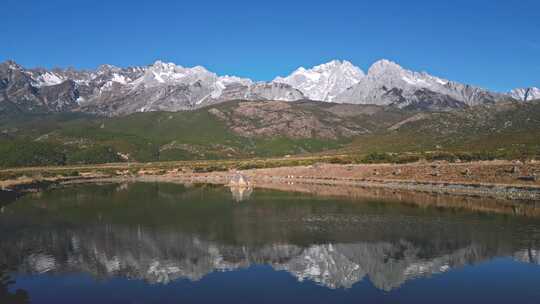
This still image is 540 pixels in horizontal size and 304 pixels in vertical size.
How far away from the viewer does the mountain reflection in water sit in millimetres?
47906

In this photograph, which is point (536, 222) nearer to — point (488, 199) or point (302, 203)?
point (488, 199)

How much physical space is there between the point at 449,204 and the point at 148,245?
58.5 m

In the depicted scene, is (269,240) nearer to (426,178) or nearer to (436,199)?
(436,199)

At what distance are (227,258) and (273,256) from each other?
16.6ft

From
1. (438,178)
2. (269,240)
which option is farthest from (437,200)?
(269,240)

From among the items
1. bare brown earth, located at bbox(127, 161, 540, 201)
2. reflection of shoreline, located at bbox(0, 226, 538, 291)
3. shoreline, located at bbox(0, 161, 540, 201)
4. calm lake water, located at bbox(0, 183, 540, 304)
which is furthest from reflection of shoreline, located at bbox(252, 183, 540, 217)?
reflection of shoreline, located at bbox(0, 226, 538, 291)

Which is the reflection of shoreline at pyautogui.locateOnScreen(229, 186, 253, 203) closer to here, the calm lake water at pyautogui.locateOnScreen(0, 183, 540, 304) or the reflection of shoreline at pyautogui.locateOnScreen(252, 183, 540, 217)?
the reflection of shoreline at pyautogui.locateOnScreen(252, 183, 540, 217)

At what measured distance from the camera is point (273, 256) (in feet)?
176

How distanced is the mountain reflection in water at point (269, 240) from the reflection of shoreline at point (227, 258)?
106 millimetres

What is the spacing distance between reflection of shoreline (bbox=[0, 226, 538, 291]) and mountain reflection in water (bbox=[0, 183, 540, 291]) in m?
0.11

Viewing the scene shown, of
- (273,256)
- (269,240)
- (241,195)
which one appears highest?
(241,195)

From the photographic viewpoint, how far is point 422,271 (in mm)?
45750

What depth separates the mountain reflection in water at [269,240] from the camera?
157 ft

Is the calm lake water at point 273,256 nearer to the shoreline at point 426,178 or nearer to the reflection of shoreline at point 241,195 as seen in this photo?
the reflection of shoreline at point 241,195
